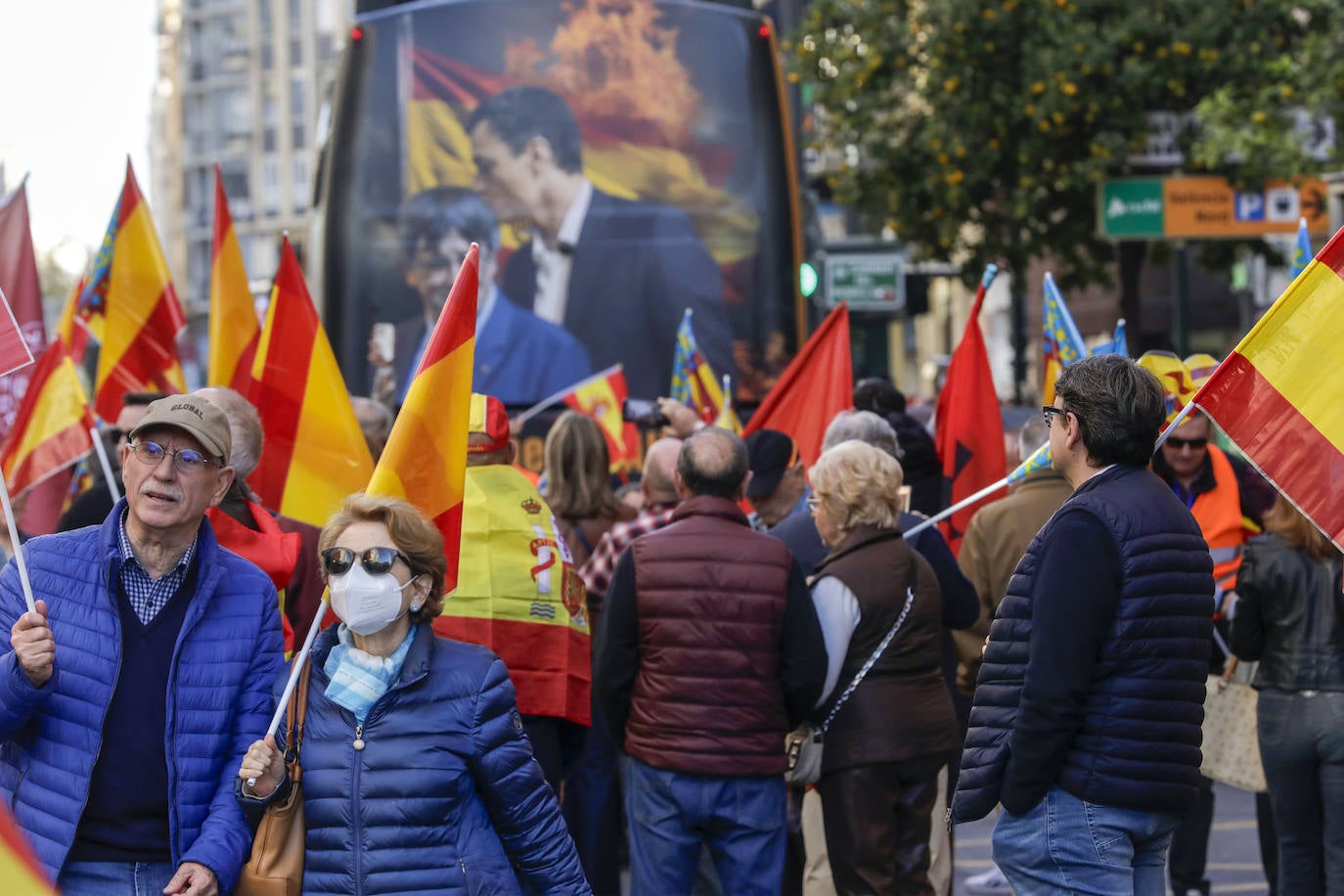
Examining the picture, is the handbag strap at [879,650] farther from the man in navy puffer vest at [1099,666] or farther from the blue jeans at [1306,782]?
the man in navy puffer vest at [1099,666]

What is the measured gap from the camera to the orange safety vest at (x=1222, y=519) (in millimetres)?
7344

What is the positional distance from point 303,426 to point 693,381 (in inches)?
183

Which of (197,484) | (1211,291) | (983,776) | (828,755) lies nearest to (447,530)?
(197,484)

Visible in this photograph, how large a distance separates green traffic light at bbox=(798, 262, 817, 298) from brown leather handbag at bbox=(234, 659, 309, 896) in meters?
7.86

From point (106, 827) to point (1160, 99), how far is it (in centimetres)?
1646

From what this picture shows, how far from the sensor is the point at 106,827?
3.67 metres

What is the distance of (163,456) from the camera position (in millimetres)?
3838

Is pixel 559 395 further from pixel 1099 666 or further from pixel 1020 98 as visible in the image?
pixel 1020 98

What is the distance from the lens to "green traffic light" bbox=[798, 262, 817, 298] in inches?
444

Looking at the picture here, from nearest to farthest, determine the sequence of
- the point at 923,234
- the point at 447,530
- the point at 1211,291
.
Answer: the point at 447,530, the point at 923,234, the point at 1211,291

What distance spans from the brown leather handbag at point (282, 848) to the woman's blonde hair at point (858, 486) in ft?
7.78

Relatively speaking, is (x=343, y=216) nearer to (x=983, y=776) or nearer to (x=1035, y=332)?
(x=983, y=776)

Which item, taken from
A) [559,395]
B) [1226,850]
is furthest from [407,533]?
[559,395]

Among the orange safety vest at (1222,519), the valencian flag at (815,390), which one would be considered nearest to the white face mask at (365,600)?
the orange safety vest at (1222,519)
